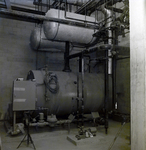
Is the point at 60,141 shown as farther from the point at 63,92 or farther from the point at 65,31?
the point at 65,31

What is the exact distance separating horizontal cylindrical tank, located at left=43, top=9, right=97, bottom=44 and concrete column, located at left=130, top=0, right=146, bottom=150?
313cm

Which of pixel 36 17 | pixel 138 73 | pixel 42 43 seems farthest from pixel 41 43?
pixel 138 73

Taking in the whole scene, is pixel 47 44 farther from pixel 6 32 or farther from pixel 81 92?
pixel 81 92

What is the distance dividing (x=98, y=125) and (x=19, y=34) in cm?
440

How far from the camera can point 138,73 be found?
2.81 metres

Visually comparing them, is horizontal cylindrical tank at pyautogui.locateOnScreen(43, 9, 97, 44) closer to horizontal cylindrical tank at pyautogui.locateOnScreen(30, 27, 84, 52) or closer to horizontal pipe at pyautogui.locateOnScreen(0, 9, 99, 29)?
horizontal pipe at pyautogui.locateOnScreen(0, 9, 99, 29)

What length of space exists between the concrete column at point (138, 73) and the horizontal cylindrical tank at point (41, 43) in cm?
387

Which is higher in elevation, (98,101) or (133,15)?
(133,15)

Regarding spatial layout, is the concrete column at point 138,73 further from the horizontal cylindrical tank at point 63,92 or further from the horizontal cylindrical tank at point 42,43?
the horizontal cylindrical tank at point 42,43

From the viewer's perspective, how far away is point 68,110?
18.4 ft

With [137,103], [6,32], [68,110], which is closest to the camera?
[137,103]

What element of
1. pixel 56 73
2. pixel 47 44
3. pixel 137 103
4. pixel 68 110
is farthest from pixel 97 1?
pixel 137 103

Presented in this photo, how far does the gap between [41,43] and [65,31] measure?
1045mm

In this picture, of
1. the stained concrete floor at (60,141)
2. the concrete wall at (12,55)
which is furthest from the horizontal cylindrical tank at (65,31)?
the stained concrete floor at (60,141)
